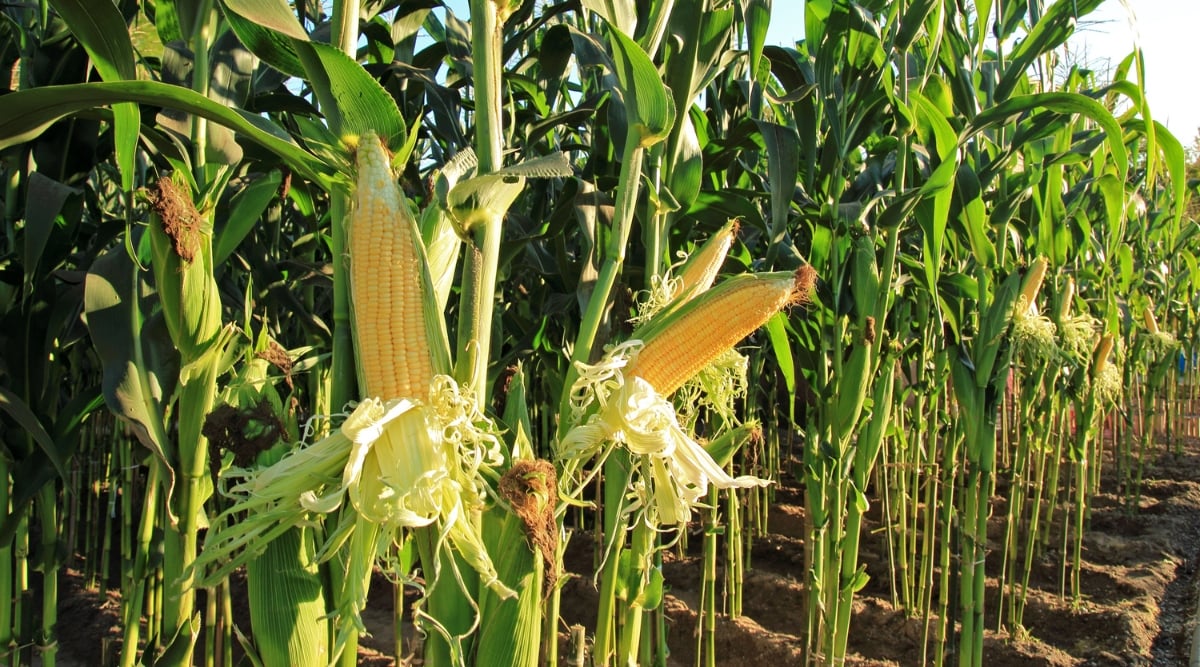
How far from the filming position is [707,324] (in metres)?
1.13

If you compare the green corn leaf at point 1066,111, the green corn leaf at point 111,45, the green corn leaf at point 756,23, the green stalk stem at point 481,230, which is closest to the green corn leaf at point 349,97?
the green stalk stem at point 481,230

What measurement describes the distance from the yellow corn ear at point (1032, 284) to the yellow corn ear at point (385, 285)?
245 cm

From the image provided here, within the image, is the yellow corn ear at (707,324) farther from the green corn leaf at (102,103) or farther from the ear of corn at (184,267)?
the ear of corn at (184,267)

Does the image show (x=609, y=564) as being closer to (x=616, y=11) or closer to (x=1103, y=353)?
(x=616, y=11)

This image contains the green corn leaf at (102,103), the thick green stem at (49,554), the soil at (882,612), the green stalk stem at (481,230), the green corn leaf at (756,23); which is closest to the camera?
the green corn leaf at (102,103)

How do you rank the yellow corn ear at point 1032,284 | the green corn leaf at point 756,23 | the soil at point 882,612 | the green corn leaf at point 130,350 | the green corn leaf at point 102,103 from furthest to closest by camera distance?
the soil at point 882,612 → the yellow corn ear at point 1032,284 → the green corn leaf at point 756,23 → the green corn leaf at point 130,350 → the green corn leaf at point 102,103

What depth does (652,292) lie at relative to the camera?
141 cm

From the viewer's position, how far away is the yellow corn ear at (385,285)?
94 cm

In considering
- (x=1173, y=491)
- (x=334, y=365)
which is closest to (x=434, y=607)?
(x=334, y=365)

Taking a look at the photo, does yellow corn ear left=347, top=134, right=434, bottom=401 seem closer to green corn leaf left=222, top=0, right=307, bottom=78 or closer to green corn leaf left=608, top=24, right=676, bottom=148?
green corn leaf left=222, top=0, right=307, bottom=78

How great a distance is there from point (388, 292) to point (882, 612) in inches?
156

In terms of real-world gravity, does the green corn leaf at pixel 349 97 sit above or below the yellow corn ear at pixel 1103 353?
above

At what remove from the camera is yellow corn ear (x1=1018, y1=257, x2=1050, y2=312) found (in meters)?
2.73

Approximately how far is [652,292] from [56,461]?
1404mm
